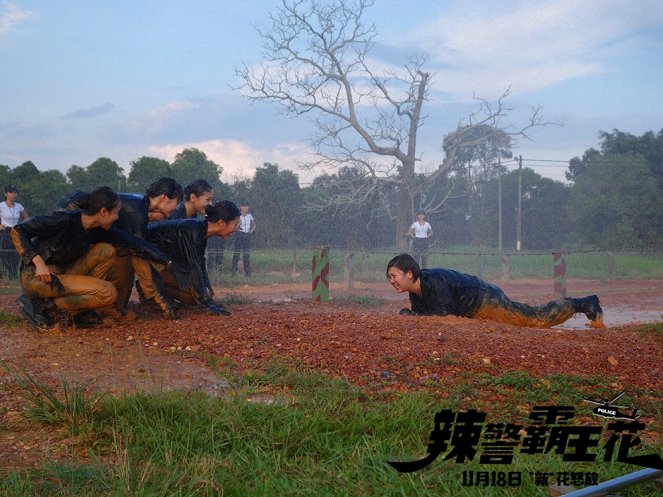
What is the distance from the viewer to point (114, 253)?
22.9 ft

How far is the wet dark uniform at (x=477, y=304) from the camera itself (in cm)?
756

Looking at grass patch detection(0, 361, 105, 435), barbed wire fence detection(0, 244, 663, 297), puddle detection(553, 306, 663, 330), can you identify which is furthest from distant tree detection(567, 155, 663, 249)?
grass patch detection(0, 361, 105, 435)

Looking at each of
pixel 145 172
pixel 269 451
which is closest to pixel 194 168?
pixel 145 172

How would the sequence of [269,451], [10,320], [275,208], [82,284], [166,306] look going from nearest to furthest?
1. [269,451]
2. [82,284]
3. [10,320]
4. [166,306]
5. [275,208]

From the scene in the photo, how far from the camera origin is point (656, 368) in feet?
17.1

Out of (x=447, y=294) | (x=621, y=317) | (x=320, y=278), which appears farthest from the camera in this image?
(x=320, y=278)

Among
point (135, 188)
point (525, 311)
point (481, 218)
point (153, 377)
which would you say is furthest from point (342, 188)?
point (153, 377)

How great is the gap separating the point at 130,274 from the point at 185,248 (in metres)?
0.69

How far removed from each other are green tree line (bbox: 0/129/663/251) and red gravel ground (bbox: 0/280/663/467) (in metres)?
12.1

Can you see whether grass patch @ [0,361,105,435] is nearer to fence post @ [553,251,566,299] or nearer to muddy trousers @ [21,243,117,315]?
muddy trousers @ [21,243,117,315]

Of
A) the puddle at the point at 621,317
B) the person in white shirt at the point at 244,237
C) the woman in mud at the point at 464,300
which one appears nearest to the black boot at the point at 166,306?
the woman in mud at the point at 464,300

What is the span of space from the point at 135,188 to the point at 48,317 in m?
13.4

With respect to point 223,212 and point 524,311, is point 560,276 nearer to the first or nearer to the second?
point 524,311

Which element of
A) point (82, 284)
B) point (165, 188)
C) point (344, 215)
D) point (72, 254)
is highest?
point (344, 215)
